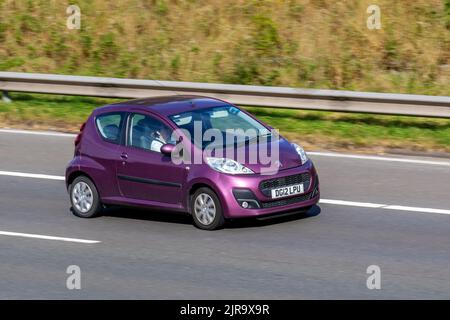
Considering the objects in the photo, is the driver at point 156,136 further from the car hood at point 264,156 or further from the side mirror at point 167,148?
the car hood at point 264,156

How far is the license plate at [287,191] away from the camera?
1237 cm

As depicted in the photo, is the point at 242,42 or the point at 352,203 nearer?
the point at 352,203

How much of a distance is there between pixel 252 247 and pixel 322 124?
23.8ft

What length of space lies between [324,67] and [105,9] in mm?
6776

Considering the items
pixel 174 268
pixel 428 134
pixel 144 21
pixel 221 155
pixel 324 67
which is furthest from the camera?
pixel 144 21

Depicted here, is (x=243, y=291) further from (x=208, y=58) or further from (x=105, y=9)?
(x=105, y=9)

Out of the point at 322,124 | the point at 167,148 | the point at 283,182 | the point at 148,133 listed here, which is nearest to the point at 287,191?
the point at 283,182

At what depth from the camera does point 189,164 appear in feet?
41.3

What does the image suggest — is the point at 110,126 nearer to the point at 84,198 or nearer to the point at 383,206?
the point at 84,198

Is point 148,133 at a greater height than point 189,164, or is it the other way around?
point 148,133

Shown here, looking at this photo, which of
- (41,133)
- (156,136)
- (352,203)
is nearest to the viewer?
(156,136)
